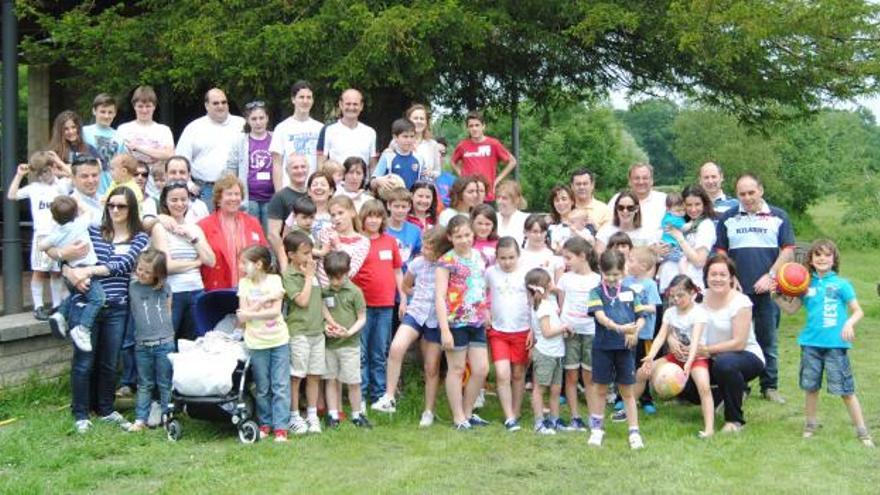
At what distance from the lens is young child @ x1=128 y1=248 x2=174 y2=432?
22.0 feet

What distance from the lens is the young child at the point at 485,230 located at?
717cm

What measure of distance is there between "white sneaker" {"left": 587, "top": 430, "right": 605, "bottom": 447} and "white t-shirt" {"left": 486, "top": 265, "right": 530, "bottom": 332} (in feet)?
2.91

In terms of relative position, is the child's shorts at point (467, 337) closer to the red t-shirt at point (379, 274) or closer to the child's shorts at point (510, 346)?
the child's shorts at point (510, 346)

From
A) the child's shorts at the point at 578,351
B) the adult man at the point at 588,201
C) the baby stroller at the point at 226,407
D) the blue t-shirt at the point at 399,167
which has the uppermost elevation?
the blue t-shirt at the point at 399,167

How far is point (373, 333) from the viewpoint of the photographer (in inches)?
292

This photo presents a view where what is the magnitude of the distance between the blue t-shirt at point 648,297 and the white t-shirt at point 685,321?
127 mm

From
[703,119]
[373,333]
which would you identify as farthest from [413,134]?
[703,119]

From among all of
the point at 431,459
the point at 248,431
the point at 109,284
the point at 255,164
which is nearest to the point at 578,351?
the point at 431,459

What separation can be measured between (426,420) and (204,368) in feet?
5.21

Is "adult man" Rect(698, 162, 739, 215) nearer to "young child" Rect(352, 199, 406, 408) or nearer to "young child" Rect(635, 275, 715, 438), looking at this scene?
"young child" Rect(635, 275, 715, 438)

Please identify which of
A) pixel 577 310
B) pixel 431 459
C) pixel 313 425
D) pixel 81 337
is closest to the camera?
pixel 431 459

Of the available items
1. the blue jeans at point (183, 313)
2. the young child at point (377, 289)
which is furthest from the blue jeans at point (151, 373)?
the young child at point (377, 289)

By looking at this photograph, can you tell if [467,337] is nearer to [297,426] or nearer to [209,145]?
[297,426]

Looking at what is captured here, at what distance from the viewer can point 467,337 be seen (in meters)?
6.98
